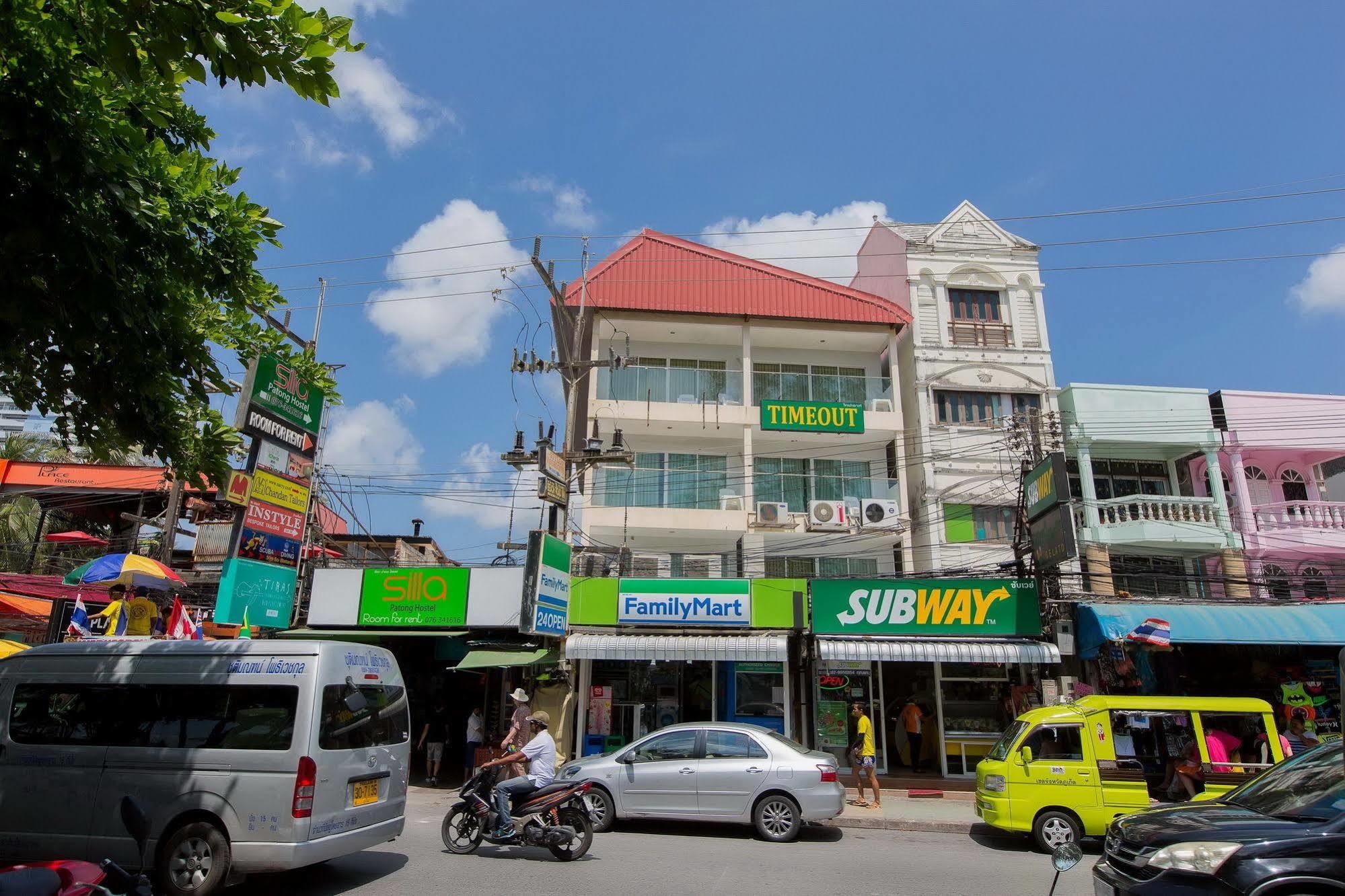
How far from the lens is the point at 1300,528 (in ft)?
67.5

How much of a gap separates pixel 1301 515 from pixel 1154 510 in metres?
3.99

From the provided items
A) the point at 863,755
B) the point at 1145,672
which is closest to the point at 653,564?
the point at 863,755

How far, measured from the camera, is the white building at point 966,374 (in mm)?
22531

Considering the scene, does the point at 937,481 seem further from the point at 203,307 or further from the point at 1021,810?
the point at 203,307

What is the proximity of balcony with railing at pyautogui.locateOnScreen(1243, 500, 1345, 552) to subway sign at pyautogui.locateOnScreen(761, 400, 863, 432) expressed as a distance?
10.3m

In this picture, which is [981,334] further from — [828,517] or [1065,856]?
[1065,856]

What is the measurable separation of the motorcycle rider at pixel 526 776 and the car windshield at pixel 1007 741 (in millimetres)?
5903

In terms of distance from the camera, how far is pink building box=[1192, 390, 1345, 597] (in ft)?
67.1

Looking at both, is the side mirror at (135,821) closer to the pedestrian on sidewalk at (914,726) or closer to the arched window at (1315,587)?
the pedestrian on sidewalk at (914,726)

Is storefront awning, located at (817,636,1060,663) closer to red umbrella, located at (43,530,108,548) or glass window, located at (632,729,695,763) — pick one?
glass window, located at (632,729,695,763)

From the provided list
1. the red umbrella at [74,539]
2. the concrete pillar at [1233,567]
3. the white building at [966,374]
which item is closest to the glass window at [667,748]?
the white building at [966,374]

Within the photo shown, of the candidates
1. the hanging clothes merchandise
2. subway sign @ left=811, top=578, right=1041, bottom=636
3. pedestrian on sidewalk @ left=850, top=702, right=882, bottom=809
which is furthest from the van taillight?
the hanging clothes merchandise

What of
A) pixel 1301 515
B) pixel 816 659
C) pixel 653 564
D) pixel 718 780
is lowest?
pixel 718 780

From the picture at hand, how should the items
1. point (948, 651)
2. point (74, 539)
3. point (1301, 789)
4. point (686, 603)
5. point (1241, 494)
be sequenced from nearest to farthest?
point (1301, 789), point (948, 651), point (686, 603), point (1241, 494), point (74, 539)
